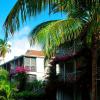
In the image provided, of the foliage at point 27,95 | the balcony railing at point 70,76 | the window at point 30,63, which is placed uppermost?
the window at point 30,63

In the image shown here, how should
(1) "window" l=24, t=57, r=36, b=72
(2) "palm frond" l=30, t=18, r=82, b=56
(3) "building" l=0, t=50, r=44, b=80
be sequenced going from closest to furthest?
(2) "palm frond" l=30, t=18, r=82, b=56, (3) "building" l=0, t=50, r=44, b=80, (1) "window" l=24, t=57, r=36, b=72

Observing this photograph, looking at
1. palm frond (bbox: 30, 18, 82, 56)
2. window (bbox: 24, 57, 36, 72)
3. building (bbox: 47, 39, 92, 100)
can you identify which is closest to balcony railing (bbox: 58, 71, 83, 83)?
building (bbox: 47, 39, 92, 100)

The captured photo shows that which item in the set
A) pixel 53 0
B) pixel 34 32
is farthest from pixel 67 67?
pixel 53 0

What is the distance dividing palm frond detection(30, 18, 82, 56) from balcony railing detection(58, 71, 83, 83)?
44.9ft

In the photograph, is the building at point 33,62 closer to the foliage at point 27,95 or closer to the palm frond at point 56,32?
the foliage at point 27,95

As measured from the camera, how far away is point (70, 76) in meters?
38.1

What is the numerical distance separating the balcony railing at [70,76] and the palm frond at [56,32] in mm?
13675

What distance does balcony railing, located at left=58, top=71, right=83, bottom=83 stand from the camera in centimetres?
3568

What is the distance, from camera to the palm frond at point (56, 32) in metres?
20.1

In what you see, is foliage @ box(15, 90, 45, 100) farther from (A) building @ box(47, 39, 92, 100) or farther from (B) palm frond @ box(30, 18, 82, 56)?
(B) palm frond @ box(30, 18, 82, 56)

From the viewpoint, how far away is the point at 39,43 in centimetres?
2088

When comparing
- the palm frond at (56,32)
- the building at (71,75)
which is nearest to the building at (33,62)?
the building at (71,75)

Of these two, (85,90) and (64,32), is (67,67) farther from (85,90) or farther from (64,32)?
(64,32)

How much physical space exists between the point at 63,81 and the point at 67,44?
1271cm
